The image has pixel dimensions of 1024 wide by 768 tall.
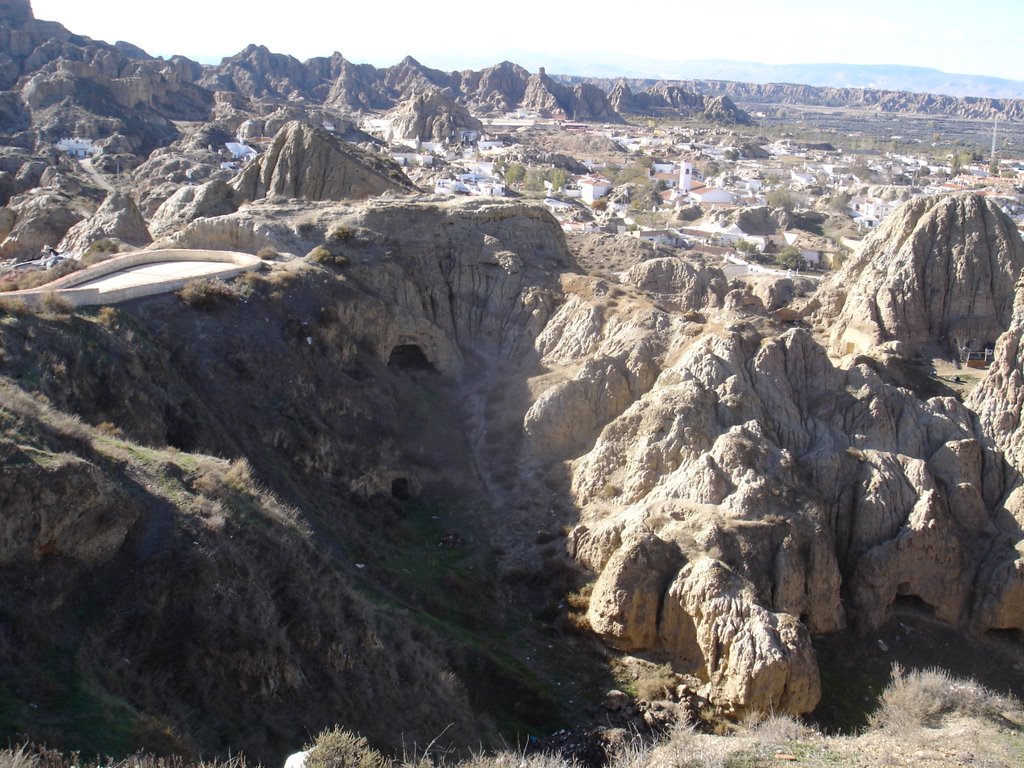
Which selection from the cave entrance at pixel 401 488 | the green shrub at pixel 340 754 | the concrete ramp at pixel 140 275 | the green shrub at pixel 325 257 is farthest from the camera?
the green shrub at pixel 325 257

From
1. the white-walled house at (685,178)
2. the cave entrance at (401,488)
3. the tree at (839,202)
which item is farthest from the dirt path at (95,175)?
the tree at (839,202)

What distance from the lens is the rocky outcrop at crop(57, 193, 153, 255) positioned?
125ft

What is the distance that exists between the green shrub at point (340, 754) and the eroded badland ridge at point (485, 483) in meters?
1.26

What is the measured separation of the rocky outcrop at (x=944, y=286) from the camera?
31125 millimetres

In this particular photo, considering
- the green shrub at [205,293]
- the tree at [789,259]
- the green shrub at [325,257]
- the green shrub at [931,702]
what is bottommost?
the green shrub at [931,702]

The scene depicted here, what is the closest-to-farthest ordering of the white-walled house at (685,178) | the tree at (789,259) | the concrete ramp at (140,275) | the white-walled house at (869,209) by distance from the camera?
the concrete ramp at (140,275), the tree at (789,259), the white-walled house at (869,209), the white-walled house at (685,178)

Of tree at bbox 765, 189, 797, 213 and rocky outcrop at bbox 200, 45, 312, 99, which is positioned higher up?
rocky outcrop at bbox 200, 45, 312, 99

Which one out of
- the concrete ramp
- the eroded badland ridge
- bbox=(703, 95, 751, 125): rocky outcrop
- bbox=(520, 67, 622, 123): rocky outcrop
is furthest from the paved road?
bbox=(703, 95, 751, 125): rocky outcrop

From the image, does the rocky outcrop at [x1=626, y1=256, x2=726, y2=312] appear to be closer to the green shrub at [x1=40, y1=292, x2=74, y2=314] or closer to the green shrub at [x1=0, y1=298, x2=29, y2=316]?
the green shrub at [x1=40, y1=292, x2=74, y2=314]

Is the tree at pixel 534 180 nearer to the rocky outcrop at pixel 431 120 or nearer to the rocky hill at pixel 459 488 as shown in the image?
the rocky outcrop at pixel 431 120

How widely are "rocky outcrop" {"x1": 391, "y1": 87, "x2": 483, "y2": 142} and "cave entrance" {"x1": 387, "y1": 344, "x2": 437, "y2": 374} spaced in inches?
3474

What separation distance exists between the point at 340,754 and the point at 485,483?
14.9m

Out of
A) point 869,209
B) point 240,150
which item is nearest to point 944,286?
point 869,209

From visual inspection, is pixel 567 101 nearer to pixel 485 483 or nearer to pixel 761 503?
pixel 485 483
